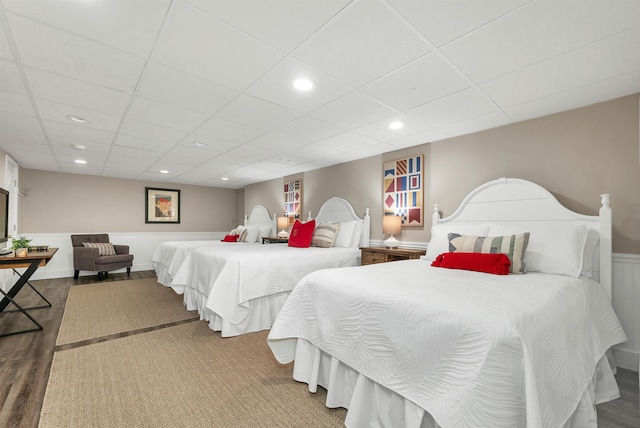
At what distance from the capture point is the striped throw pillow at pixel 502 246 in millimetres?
2186

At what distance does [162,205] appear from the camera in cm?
730

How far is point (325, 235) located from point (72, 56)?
3253 mm

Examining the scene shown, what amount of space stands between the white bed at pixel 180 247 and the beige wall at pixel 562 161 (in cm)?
317

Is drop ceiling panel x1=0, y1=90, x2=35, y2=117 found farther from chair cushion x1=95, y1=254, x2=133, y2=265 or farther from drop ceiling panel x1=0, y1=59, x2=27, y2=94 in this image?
chair cushion x1=95, y1=254, x2=133, y2=265

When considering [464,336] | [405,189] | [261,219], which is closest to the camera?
[464,336]

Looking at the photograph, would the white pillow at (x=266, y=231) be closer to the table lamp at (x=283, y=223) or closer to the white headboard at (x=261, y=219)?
the white headboard at (x=261, y=219)

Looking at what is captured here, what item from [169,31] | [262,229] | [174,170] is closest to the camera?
[169,31]

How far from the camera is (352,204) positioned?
4793 millimetres

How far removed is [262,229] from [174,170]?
7.05 feet

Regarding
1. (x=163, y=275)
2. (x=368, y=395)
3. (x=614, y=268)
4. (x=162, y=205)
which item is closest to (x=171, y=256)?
(x=163, y=275)

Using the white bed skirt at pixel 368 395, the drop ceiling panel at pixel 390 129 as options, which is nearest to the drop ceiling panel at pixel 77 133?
the drop ceiling panel at pixel 390 129

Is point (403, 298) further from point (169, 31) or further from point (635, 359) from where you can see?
point (635, 359)

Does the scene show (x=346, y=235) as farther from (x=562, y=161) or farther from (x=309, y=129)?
(x=562, y=161)

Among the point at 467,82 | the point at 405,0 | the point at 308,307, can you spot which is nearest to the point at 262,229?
the point at 308,307
